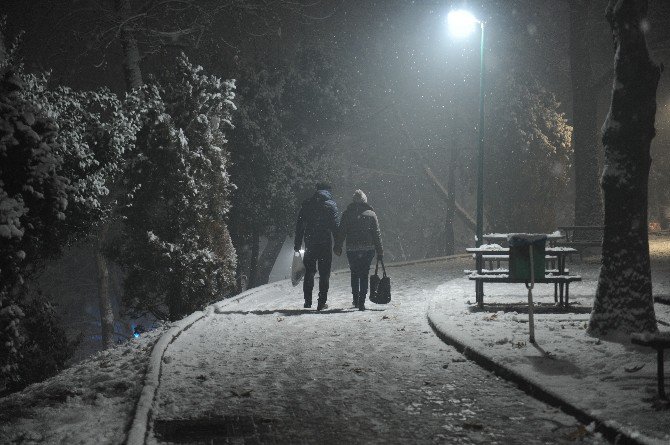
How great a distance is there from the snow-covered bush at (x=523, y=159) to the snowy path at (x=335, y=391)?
616 inches

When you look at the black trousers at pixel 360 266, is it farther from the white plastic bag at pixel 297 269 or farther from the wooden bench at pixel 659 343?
the wooden bench at pixel 659 343

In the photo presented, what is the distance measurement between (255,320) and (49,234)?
11.1ft

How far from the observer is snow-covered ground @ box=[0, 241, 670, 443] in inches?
201

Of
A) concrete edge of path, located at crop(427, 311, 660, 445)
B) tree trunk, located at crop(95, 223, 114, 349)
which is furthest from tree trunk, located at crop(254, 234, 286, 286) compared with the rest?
concrete edge of path, located at crop(427, 311, 660, 445)

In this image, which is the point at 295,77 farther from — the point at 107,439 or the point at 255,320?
the point at 107,439

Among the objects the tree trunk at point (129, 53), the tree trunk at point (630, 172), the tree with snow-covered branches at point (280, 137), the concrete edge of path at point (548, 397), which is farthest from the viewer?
the tree with snow-covered branches at point (280, 137)

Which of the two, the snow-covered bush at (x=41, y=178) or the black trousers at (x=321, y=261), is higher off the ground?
the snow-covered bush at (x=41, y=178)

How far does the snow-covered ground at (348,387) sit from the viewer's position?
511cm

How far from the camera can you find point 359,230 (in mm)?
11562

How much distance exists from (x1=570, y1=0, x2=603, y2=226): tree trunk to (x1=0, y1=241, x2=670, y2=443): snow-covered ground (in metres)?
13.9

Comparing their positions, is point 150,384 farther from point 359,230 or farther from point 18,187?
point 359,230

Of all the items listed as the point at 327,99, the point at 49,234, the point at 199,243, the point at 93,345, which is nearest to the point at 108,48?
the point at 199,243

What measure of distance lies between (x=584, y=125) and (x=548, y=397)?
19843mm

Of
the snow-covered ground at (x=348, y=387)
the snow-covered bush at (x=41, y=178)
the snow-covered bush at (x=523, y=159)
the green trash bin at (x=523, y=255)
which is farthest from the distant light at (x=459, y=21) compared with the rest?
the snow-covered bush at (x=523, y=159)
